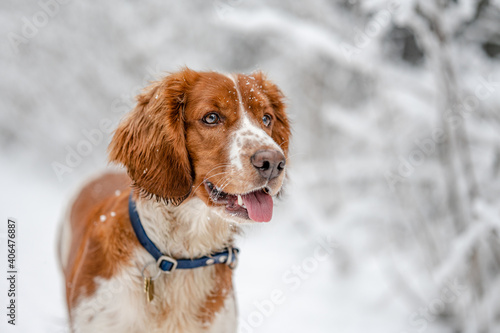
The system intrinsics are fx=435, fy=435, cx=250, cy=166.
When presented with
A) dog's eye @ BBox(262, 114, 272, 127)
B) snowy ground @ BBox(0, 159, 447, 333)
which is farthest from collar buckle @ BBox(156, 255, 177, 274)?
snowy ground @ BBox(0, 159, 447, 333)

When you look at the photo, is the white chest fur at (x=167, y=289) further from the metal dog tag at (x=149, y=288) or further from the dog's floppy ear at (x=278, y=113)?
the dog's floppy ear at (x=278, y=113)

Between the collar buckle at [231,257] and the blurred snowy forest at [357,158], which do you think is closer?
the collar buckle at [231,257]

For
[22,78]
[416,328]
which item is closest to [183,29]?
[22,78]

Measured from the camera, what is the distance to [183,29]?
8578 mm

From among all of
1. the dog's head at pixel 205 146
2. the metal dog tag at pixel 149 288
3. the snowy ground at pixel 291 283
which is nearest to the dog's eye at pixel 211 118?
the dog's head at pixel 205 146

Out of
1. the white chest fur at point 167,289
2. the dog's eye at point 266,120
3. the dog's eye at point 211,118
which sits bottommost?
the white chest fur at point 167,289

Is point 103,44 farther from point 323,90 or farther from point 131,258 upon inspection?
point 131,258

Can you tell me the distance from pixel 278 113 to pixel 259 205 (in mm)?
713

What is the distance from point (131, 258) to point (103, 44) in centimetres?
796

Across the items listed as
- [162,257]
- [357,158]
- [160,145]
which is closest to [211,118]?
[160,145]

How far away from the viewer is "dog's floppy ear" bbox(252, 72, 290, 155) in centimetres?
242

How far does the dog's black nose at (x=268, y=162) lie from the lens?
5.97 feet

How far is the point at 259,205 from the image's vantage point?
1.94 meters

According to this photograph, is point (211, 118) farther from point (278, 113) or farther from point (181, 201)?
point (278, 113)
